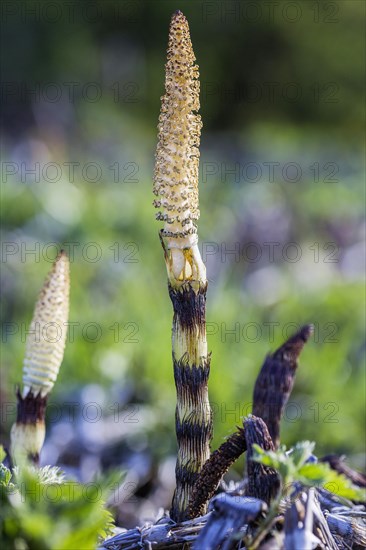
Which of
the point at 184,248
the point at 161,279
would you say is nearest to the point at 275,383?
the point at 184,248

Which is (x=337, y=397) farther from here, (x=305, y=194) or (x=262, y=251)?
(x=305, y=194)

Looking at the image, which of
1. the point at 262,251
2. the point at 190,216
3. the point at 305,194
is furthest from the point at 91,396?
the point at 305,194

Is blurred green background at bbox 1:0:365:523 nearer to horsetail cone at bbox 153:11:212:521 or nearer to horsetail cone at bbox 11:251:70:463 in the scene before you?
horsetail cone at bbox 11:251:70:463

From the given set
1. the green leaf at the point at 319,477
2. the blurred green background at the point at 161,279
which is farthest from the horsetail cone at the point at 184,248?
the blurred green background at the point at 161,279

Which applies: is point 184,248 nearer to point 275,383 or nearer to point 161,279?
point 275,383

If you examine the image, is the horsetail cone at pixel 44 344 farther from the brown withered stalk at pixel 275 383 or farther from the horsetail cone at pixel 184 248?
the brown withered stalk at pixel 275 383
